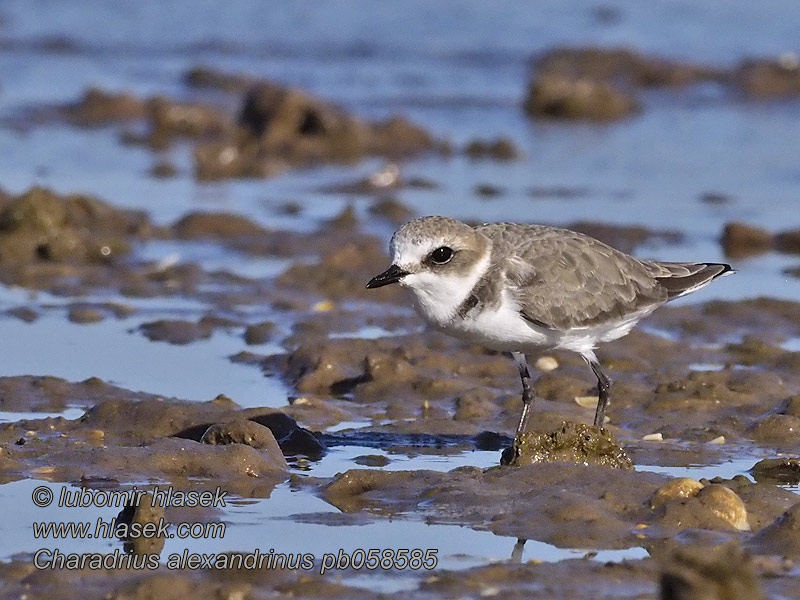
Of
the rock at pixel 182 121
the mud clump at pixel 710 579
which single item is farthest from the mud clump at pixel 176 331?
the rock at pixel 182 121

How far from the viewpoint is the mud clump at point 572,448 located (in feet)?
20.2

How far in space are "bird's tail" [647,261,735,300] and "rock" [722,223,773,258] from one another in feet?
11.4

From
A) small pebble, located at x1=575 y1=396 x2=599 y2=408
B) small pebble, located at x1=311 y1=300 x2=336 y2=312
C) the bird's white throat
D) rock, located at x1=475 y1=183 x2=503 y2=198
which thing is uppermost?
the bird's white throat

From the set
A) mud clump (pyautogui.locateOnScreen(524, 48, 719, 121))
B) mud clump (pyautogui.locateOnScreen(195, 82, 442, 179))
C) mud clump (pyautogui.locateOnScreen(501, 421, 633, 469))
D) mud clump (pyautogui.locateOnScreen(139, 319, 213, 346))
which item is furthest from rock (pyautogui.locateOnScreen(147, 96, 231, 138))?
mud clump (pyautogui.locateOnScreen(501, 421, 633, 469))

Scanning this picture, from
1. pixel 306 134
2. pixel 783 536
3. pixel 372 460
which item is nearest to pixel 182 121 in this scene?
pixel 306 134

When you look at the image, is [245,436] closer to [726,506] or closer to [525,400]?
[525,400]

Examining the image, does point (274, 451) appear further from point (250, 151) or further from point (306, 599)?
point (250, 151)

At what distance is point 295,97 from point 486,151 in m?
2.07

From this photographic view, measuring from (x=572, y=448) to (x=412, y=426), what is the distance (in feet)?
4.02

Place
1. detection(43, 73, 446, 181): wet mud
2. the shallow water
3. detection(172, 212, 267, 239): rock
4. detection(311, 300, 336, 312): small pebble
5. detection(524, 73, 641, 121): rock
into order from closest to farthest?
the shallow water < detection(311, 300, 336, 312): small pebble < detection(172, 212, 267, 239): rock < detection(43, 73, 446, 181): wet mud < detection(524, 73, 641, 121): rock

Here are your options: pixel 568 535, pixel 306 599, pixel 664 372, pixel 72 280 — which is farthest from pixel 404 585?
pixel 72 280

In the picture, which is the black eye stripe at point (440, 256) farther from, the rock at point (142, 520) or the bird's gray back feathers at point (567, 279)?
the rock at point (142, 520)

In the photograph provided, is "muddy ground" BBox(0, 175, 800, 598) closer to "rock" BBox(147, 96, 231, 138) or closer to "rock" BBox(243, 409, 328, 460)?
"rock" BBox(243, 409, 328, 460)

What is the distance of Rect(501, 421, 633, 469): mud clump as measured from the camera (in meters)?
6.16
